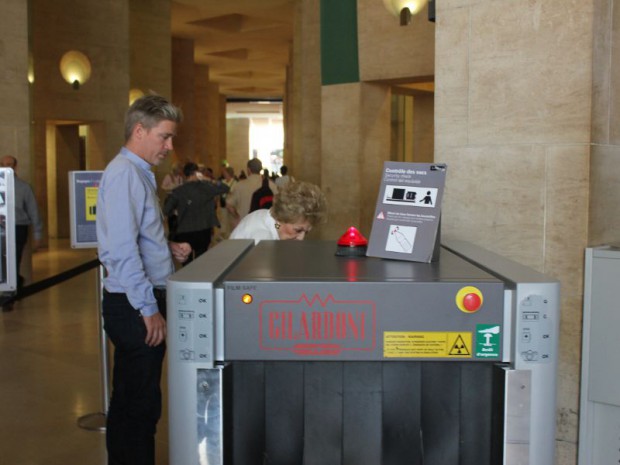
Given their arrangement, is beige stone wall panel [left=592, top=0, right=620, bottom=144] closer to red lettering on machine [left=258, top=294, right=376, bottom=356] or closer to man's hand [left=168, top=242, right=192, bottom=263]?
red lettering on machine [left=258, top=294, right=376, bottom=356]

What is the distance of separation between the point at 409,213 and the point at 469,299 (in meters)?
0.49

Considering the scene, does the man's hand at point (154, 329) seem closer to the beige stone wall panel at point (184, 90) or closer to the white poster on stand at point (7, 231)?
the white poster on stand at point (7, 231)

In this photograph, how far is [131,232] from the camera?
3076 millimetres

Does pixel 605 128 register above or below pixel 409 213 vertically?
above

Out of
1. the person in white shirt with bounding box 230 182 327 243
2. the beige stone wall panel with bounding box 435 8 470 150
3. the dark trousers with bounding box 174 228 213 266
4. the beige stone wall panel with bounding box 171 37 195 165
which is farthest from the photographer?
the beige stone wall panel with bounding box 171 37 195 165

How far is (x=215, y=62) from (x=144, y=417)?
99.5 feet

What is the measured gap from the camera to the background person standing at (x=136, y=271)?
309 cm

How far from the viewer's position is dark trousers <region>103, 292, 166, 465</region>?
10.7 feet

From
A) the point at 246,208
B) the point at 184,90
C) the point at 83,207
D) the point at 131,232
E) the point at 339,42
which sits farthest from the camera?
the point at 184,90

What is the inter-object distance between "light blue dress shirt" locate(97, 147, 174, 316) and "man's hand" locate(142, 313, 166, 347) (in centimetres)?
3

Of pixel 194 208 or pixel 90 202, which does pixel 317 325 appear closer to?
pixel 90 202

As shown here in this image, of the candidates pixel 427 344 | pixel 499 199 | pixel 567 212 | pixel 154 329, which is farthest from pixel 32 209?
pixel 427 344

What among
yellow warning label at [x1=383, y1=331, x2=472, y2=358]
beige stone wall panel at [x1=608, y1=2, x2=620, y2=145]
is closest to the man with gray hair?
beige stone wall panel at [x1=608, y1=2, x2=620, y2=145]

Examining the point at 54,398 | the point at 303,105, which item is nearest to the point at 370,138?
the point at 303,105
